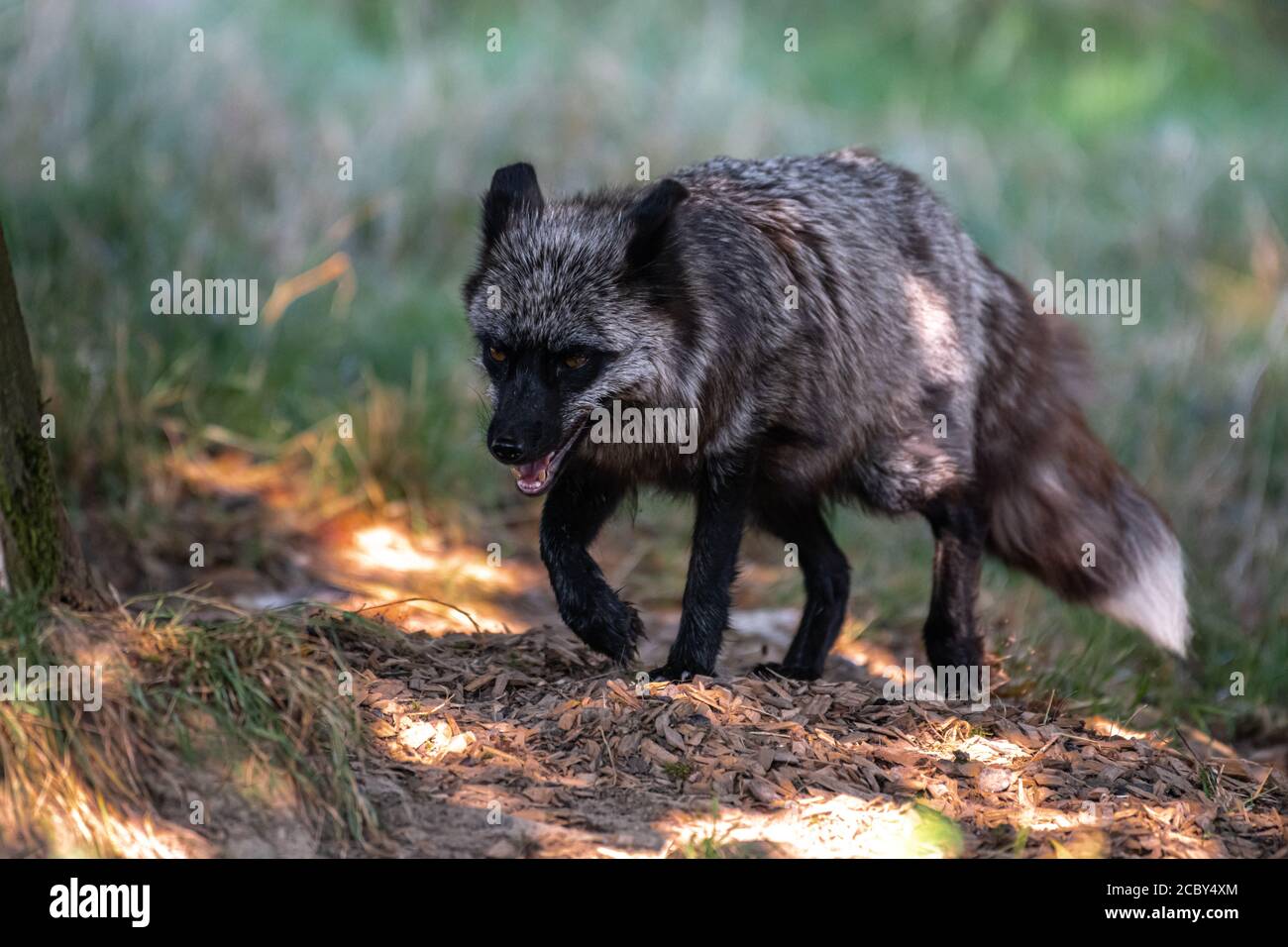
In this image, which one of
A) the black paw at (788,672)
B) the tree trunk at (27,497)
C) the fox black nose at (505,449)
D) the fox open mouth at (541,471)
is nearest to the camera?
the tree trunk at (27,497)

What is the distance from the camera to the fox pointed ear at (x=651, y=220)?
18.0ft

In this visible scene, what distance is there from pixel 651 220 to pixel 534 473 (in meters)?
1.00

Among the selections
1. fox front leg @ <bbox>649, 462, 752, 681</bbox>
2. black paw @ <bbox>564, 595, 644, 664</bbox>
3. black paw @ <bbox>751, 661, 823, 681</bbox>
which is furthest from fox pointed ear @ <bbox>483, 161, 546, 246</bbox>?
black paw @ <bbox>751, 661, 823, 681</bbox>

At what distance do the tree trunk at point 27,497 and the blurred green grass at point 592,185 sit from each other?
8.47ft

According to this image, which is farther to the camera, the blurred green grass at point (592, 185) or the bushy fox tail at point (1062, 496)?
the blurred green grass at point (592, 185)

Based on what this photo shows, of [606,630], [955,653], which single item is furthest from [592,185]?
[606,630]

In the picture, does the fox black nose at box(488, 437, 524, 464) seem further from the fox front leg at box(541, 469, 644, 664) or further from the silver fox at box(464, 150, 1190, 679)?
the fox front leg at box(541, 469, 644, 664)

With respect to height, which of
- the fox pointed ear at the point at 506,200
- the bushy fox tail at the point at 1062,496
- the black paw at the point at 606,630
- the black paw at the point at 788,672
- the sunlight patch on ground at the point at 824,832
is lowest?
the sunlight patch on ground at the point at 824,832

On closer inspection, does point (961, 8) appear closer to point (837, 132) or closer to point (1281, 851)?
point (837, 132)

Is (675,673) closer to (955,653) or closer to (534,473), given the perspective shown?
(534,473)

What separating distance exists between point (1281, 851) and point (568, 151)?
32.6 feet

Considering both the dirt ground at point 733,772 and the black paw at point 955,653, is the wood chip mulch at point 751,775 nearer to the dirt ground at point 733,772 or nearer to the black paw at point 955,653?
the dirt ground at point 733,772

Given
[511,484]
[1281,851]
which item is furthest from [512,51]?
[1281,851]

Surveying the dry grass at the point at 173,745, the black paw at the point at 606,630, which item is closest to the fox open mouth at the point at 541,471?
the black paw at the point at 606,630
